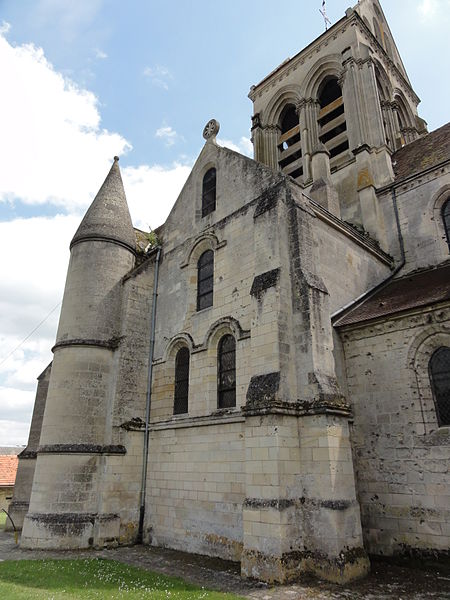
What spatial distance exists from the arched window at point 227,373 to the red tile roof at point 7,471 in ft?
56.4

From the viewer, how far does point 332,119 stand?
21094mm

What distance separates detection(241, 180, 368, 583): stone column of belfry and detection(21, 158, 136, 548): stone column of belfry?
17.4 ft

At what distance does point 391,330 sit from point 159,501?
25.1ft

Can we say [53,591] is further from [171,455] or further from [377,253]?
[377,253]

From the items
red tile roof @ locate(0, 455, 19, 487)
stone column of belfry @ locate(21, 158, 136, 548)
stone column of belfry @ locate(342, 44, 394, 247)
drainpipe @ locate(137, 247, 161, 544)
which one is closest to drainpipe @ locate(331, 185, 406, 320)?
stone column of belfry @ locate(342, 44, 394, 247)

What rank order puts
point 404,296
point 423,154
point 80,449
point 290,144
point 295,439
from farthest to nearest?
point 290,144, point 423,154, point 80,449, point 404,296, point 295,439

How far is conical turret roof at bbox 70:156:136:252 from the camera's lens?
1479 centimetres

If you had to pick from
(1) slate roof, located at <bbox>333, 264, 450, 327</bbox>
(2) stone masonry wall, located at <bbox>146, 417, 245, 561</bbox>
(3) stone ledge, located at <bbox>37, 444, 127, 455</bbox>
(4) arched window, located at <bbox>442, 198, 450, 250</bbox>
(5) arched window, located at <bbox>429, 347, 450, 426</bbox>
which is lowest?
(2) stone masonry wall, located at <bbox>146, 417, 245, 561</bbox>

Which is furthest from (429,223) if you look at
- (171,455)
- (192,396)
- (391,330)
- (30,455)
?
(30,455)

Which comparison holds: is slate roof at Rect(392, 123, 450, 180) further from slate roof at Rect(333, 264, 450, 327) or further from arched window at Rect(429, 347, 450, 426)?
arched window at Rect(429, 347, 450, 426)

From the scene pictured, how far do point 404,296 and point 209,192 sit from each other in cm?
688

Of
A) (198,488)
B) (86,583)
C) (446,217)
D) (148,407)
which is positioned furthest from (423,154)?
(86,583)

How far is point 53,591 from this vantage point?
7125mm

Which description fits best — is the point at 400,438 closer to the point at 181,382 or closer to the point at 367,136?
the point at 181,382
